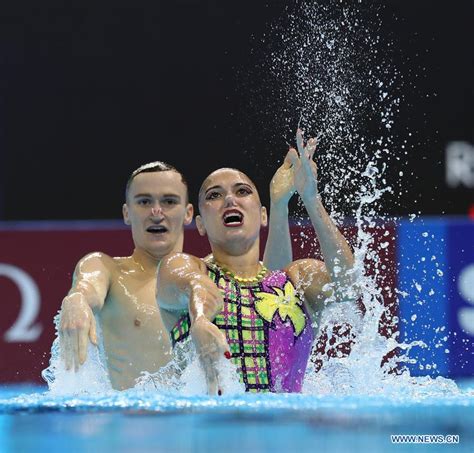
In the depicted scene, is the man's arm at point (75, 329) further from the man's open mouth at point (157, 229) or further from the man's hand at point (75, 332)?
the man's open mouth at point (157, 229)

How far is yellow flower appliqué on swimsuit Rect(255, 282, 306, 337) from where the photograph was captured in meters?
2.62

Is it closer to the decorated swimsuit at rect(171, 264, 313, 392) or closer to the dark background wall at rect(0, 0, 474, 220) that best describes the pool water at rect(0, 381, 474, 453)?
the decorated swimsuit at rect(171, 264, 313, 392)

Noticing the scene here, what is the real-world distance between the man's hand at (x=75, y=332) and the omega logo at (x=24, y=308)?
2.12 meters

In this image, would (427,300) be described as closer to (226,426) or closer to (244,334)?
(244,334)

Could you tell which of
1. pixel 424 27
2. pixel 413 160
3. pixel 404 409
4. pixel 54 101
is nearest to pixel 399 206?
pixel 413 160

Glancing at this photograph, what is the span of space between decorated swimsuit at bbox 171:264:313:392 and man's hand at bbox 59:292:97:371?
0.31 m

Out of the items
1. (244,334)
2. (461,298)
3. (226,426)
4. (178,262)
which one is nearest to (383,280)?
(461,298)

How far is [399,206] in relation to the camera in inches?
194

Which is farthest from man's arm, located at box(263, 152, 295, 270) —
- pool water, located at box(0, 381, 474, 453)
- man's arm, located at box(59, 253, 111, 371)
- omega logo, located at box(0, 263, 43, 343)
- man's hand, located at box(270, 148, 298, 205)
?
omega logo, located at box(0, 263, 43, 343)

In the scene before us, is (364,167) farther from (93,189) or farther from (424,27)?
(93,189)

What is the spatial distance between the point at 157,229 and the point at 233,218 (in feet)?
2.16

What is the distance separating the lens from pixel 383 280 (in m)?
4.45

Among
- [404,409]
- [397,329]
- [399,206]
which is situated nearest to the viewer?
[404,409]

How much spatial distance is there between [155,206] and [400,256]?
159cm
